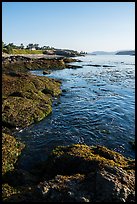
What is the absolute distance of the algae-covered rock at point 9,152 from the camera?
11.5m

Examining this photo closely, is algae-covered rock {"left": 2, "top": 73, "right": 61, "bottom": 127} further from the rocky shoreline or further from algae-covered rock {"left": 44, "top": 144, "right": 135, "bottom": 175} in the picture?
algae-covered rock {"left": 44, "top": 144, "right": 135, "bottom": 175}

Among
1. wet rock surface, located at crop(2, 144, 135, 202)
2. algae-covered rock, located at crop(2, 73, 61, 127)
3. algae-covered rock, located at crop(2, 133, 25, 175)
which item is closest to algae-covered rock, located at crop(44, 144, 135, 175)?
wet rock surface, located at crop(2, 144, 135, 202)

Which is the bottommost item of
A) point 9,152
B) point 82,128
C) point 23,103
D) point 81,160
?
point 9,152

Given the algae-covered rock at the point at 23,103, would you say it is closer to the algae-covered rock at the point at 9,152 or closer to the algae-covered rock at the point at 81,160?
the algae-covered rock at the point at 9,152

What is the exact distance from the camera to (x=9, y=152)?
12.9m

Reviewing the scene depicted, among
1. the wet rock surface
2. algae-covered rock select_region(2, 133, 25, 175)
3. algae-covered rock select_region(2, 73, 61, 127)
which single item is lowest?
algae-covered rock select_region(2, 133, 25, 175)

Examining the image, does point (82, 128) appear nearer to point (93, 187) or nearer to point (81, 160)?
point (81, 160)

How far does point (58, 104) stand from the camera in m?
27.2

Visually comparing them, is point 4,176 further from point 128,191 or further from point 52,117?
point 52,117

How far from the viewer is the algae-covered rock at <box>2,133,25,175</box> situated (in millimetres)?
11487

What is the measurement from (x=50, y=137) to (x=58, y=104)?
1030 cm

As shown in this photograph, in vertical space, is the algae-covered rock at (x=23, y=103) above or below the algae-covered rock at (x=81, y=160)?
above

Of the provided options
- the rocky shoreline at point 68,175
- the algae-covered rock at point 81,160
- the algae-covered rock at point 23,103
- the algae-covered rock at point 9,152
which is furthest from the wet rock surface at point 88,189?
the algae-covered rock at point 23,103

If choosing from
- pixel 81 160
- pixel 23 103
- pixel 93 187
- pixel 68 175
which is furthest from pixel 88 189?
pixel 23 103
